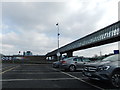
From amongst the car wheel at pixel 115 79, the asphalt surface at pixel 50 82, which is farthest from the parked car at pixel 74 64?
the car wheel at pixel 115 79

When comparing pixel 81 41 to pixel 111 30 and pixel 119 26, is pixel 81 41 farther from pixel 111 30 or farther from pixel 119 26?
pixel 119 26

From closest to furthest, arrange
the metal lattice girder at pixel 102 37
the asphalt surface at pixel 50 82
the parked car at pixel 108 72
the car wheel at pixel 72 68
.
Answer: the parked car at pixel 108 72 < the asphalt surface at pixel 50 82 < the car wheel at pixel 72 68 < the metal lattice girder at pixel 102 37

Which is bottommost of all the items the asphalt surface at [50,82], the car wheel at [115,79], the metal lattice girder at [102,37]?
the asphalt surface at [50,82]

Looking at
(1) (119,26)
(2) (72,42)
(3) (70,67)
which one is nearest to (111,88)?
(3) (70,67)

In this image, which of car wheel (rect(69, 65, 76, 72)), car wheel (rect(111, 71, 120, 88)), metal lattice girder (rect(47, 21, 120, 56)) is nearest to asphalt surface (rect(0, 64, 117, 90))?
car wheel (rect(111, 71, 120, 88))

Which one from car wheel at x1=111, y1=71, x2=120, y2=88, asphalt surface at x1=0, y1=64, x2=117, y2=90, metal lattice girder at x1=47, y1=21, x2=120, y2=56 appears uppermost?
metal lattice girder at x1=47, y1=21, x2=120, y2=56

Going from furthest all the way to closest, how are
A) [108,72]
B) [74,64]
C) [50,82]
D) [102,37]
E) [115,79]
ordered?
[102,37], [74,64], [50,82], [115,79], [108,72]

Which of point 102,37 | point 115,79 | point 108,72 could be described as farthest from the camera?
point 102,37

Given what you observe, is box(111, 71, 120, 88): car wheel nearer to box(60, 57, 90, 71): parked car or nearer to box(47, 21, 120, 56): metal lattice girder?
box(60, 57, 90, 71): parked car

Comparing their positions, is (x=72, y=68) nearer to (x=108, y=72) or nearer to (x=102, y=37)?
Result: (x=108, y=72)

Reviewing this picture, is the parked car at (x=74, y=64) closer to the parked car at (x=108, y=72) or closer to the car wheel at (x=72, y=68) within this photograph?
the car wheel at (x=72, y=68)

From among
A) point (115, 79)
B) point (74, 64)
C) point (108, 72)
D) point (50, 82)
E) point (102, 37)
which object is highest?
point (102, 37)

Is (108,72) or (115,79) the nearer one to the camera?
(108,72)

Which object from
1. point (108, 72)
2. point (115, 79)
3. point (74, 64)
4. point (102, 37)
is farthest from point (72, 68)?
point (102, 37)
